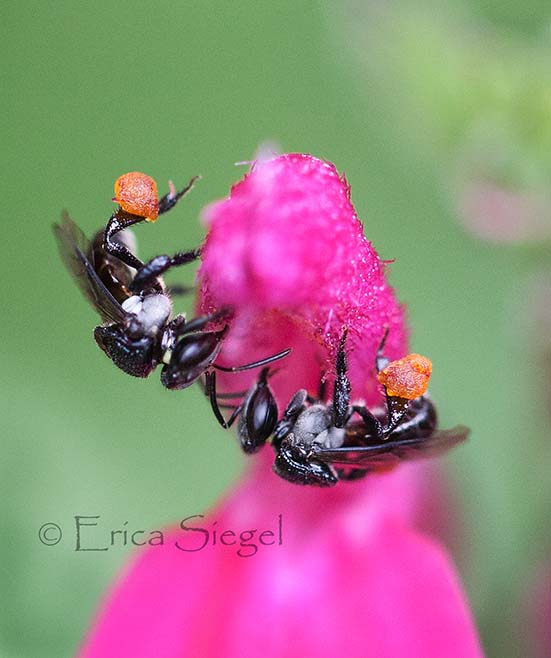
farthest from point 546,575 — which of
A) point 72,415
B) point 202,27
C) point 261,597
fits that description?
point 202,27

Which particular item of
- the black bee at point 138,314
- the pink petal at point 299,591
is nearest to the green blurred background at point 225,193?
the pink petal at point 299,591

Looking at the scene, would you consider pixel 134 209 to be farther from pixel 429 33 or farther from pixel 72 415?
pixel 72 415

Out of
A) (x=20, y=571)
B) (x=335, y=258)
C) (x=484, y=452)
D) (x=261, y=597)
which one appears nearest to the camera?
(x=335, y=258)

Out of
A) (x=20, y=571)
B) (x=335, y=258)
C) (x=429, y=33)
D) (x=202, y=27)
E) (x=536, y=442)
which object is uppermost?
(x=202, y=27)

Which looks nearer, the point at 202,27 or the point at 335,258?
the point at 335,258

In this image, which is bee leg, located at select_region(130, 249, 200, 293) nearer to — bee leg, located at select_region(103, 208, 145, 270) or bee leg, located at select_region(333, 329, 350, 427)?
bee leg, located at select_region(103, 208, 145, 270)

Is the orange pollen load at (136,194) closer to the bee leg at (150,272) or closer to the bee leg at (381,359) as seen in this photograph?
the bee leg at (150,272)
